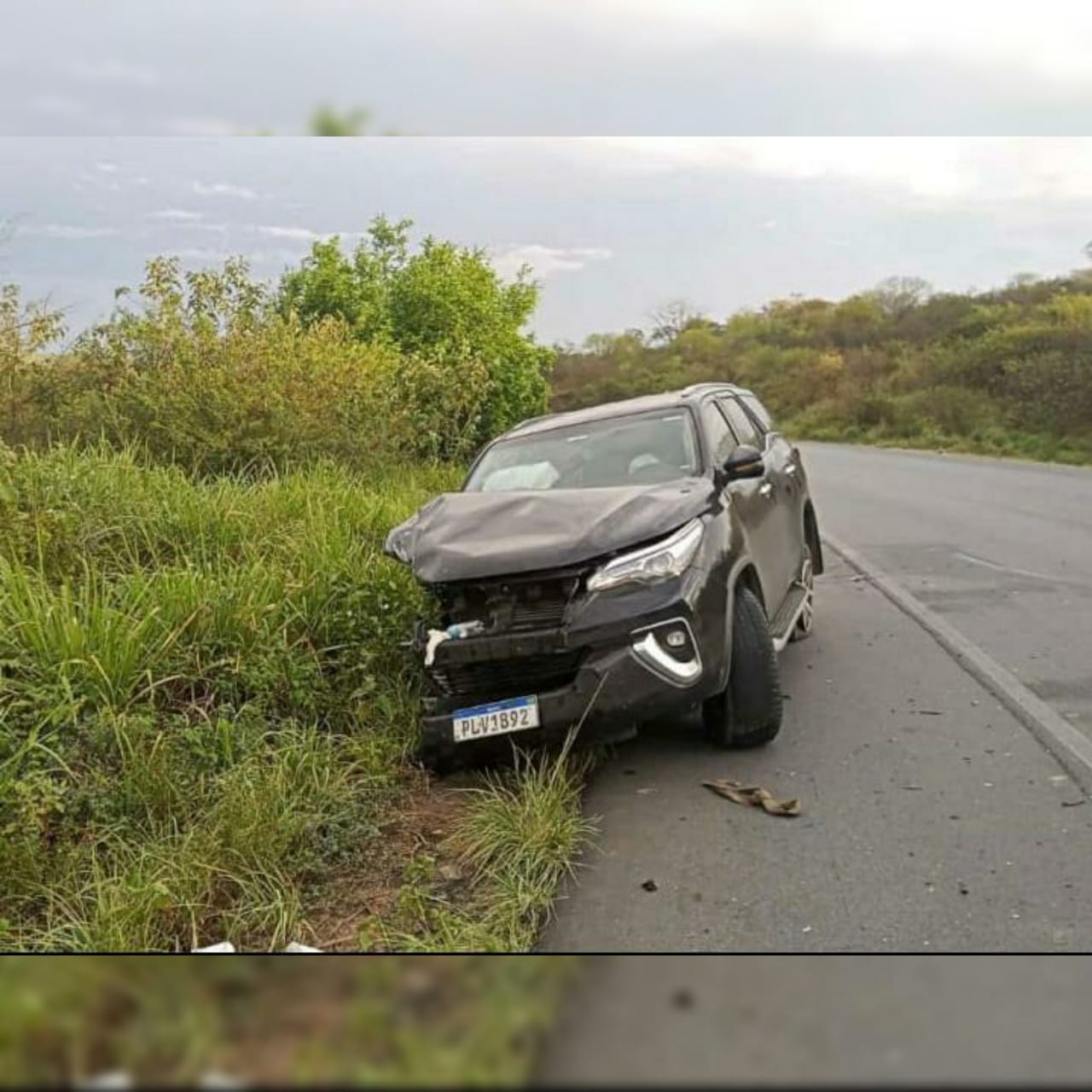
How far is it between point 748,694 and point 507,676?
1.05 metres

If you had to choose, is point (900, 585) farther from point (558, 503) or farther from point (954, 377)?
point (954, 377)

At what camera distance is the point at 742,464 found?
214 inches

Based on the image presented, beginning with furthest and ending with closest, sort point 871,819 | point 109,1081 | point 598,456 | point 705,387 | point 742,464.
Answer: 1. point 705,387
2. point 598,456
3. point 742,464
4. point 871,819
5. point 109,1081

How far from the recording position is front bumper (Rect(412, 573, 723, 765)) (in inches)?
171

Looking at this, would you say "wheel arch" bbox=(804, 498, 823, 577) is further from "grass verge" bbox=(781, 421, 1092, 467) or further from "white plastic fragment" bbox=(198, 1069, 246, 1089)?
"grass verge" bbox=(781, 421, 1092, 467)

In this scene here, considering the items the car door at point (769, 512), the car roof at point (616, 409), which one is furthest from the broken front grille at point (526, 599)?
the car roof at point (616, 409)

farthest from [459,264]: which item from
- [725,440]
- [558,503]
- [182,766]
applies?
[182,766]

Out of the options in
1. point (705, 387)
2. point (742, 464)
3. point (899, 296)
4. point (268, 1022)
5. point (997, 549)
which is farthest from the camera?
point (899, 296)

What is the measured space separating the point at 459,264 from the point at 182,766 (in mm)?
3528

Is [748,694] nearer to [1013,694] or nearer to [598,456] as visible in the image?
[1013,694]

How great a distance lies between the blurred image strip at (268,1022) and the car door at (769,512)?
4.11m

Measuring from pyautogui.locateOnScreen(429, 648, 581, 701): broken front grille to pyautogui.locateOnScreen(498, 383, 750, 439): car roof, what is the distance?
2236 millimetres

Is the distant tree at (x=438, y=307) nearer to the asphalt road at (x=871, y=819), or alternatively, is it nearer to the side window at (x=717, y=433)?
the side window at (x=717, y=433)

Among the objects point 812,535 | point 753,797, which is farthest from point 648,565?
point 812,535
